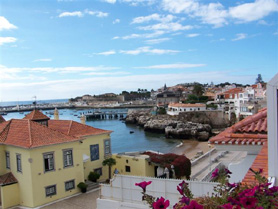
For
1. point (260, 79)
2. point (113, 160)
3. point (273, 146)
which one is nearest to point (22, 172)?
point (113, 160)

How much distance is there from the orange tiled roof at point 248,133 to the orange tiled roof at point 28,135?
10564 mm

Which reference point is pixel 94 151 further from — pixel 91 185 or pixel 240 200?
pixel 240 200

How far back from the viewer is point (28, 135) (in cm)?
1531

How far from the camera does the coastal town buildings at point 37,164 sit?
1448cm

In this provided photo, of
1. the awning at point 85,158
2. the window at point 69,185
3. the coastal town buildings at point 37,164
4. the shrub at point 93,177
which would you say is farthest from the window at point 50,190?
the shrub at point 93,177

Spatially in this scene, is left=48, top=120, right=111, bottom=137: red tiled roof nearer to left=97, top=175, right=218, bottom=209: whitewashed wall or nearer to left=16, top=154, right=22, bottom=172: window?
left=16, top=154, right=22, bottom=172: window

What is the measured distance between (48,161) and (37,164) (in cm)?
65

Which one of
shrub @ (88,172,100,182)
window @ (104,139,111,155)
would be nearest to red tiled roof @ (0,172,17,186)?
shrub @ (88,172,100,182)

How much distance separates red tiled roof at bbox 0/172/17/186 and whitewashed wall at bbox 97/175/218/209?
6.92 meters

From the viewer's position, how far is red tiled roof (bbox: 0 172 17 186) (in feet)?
49.1

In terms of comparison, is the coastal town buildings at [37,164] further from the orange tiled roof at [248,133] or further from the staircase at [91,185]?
the orange tiled roof at [248,133]

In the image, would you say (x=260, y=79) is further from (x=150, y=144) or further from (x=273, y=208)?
(x=273, y=208)

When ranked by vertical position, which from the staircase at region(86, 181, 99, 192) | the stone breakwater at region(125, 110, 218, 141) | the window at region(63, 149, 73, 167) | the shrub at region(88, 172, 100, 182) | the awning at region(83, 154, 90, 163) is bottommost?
the stone breakwater at region(125, 110, 218, 141)

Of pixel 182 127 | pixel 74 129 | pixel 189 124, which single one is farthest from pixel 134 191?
pixel 189 124
